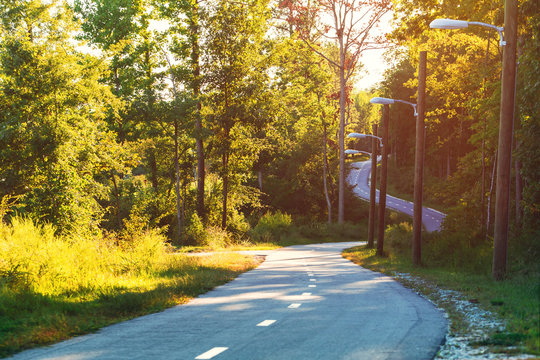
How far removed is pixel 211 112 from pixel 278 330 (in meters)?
34.3

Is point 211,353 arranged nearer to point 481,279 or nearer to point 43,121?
point 481,279

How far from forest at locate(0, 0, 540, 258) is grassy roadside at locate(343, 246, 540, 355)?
3.28 m

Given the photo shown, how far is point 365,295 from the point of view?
13.6 metres

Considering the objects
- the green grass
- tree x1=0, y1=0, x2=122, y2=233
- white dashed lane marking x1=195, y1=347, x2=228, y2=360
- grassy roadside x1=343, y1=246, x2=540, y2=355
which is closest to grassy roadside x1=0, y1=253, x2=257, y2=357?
the green grass

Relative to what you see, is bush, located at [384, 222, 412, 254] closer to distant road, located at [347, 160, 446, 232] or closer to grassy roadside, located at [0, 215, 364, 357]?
distant road, located at [347, 160, 446, 232]

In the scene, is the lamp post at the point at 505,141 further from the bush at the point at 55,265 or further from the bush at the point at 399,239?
the bush at the point at 399,239

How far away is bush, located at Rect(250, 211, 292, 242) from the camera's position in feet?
155

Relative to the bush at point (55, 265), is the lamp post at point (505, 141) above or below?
above

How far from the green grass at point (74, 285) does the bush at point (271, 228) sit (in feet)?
90.7

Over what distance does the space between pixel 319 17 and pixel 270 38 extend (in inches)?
329

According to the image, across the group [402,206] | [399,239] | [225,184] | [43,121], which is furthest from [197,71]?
[402,206]

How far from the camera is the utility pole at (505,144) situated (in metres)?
14.6

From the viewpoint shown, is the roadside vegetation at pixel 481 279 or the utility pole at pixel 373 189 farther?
the utility pole at pixel 373 189

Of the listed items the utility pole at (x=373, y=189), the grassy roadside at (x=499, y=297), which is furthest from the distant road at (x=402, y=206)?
the grassy roadside at (x=499, y=297)
